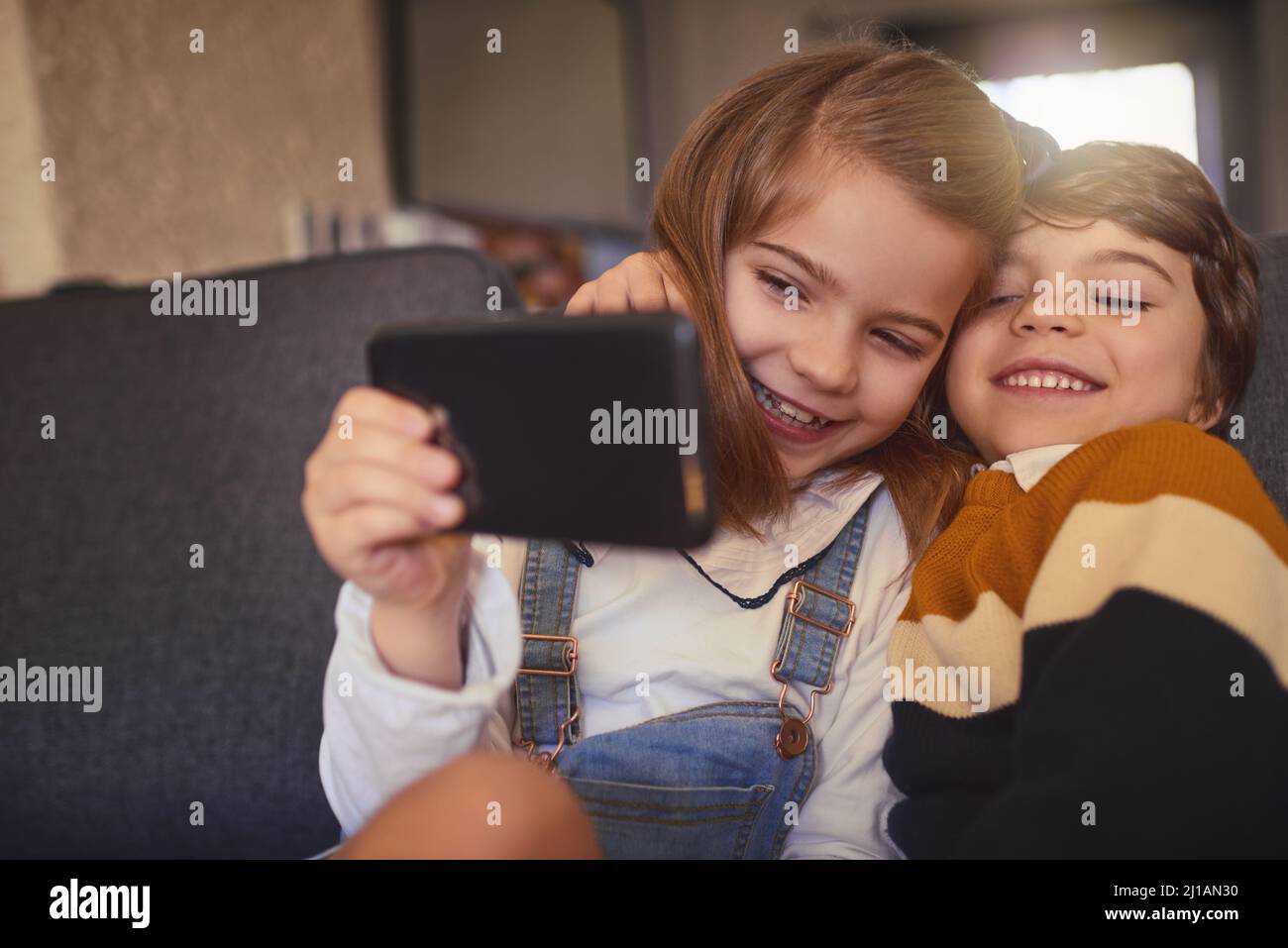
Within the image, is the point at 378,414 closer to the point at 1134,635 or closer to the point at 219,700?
the point at 1134,635

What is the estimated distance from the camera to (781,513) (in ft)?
2.58

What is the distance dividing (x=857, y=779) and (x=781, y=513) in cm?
20

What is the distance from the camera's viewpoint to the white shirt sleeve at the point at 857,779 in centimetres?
73

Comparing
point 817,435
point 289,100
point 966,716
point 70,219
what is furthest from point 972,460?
point 289,100

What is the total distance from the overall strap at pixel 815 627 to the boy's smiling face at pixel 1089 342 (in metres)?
0.17

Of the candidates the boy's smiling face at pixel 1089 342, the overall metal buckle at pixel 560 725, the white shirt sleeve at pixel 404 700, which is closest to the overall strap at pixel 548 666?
the overall metal buckle at pixel 560 725

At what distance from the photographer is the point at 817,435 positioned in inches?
30.4

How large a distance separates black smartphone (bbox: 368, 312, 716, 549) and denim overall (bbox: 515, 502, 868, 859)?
247 millimetres

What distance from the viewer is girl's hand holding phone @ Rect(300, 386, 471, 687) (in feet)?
1.65

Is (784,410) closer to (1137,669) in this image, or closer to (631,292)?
(631,292)

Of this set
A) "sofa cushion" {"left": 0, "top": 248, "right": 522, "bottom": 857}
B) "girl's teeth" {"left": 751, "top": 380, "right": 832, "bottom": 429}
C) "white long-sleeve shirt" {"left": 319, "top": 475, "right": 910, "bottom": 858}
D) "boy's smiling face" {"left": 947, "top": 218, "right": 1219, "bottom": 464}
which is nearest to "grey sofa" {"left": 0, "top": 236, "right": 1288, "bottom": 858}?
"sofa cushion" {"left": 0, "top": 248, "right": 522, "bottom": 857}

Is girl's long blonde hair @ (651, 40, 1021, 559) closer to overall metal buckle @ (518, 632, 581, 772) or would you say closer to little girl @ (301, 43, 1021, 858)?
little girl @ (301, 43, 1021, 858)

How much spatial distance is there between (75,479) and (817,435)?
702 millimetres

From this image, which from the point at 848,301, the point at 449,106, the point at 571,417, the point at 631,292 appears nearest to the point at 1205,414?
the point at 848,301
